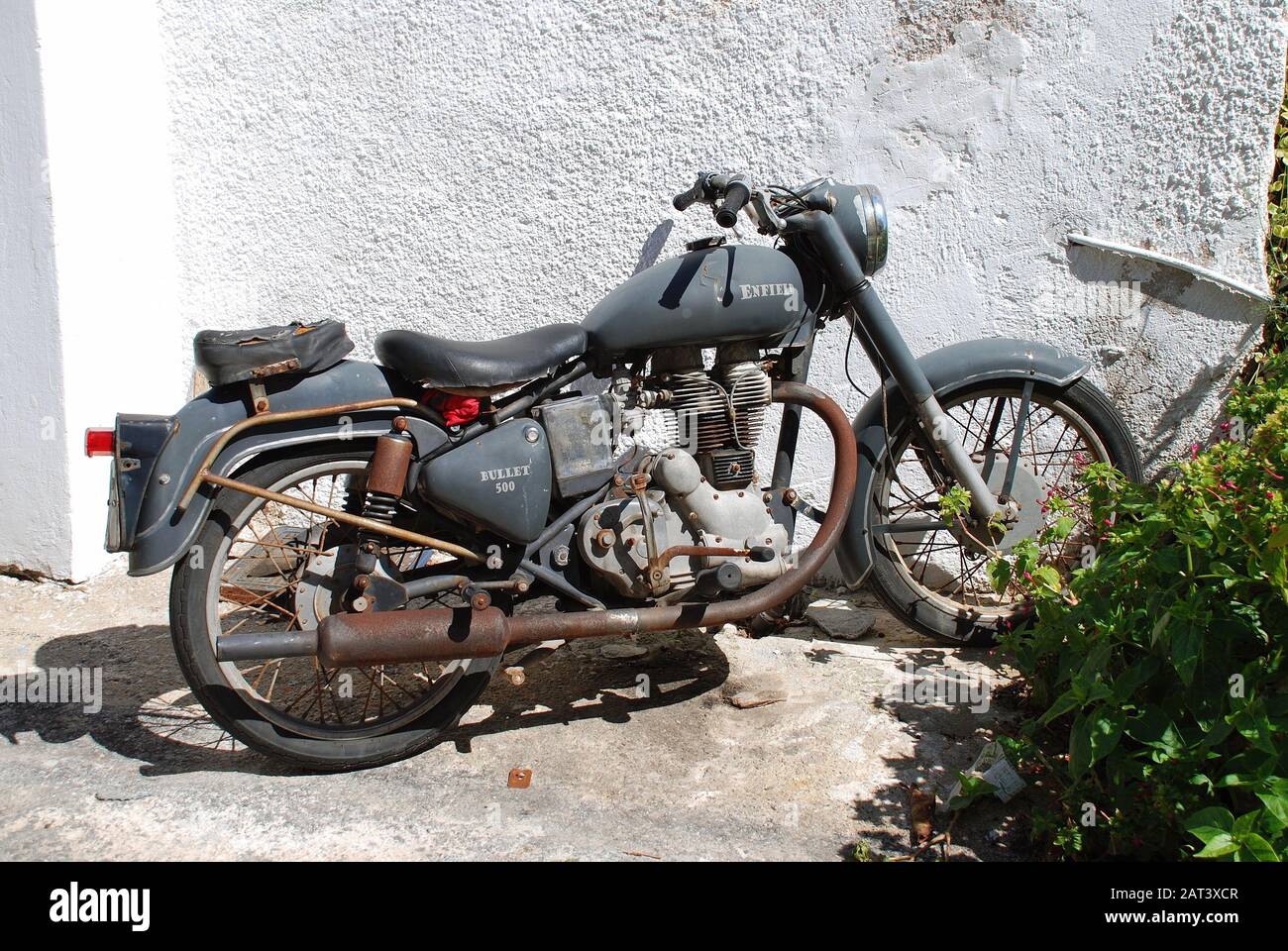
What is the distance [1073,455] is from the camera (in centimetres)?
379

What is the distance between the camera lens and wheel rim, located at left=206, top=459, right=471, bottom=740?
9.50ft

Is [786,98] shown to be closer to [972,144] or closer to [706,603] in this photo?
[972,144]

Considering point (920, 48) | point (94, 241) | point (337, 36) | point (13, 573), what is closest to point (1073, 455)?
point (920, 48)

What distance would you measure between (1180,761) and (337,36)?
3.67 metres

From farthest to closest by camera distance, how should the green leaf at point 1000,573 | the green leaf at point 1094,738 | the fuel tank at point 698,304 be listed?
1. the green leaf at point 1000,573
2. the fuel tank at point 698,304
3. the green leaf at point 1094,738

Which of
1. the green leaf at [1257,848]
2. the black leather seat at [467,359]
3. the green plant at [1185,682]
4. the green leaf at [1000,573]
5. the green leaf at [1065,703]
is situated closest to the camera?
the green leaf at [1257,848]

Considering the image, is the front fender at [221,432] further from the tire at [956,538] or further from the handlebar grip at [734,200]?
the tire at [956,538]

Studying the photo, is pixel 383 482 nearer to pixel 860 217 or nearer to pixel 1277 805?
pixel 860 217

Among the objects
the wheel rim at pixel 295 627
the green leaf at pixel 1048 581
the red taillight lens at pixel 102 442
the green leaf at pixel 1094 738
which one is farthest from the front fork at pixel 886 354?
the red taillight lens at pixel 102 442

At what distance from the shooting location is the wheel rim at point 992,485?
139 inches

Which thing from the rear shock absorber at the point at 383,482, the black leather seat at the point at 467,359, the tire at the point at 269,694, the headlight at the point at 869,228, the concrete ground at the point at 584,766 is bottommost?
the concrete ground at the point at 584,766

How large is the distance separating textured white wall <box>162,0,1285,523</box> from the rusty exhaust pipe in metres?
0.95

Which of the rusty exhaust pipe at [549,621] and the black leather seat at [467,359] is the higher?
the black leather seat at [467,359]

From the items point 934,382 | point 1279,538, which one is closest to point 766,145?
point 934,382
